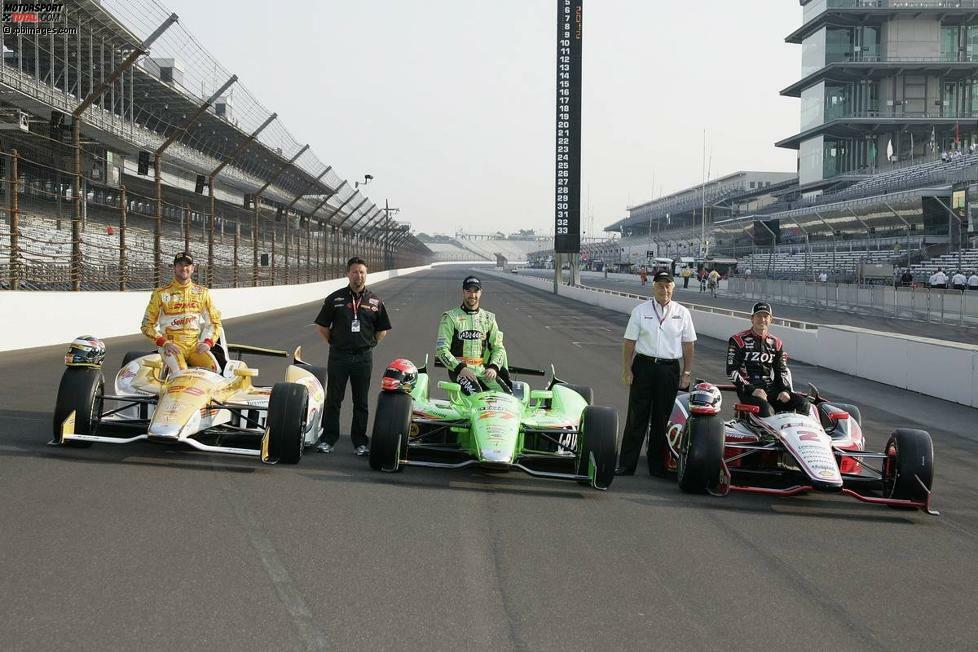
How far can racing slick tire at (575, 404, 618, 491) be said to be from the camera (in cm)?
720

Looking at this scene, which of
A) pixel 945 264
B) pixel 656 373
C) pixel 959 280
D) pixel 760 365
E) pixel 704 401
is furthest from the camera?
pixel 945 264

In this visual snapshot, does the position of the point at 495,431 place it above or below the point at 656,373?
below

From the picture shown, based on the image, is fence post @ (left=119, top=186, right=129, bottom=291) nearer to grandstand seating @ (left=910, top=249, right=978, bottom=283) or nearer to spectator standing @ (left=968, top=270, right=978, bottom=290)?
spectator standing @ (left=968, top=270, right=978, bottom=290)

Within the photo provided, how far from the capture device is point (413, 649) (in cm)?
402

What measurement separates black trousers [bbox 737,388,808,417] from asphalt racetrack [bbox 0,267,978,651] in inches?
31.8

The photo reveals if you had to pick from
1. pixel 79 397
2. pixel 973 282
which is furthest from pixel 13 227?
pixel 973 282

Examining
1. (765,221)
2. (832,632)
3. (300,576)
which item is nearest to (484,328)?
(300,576)

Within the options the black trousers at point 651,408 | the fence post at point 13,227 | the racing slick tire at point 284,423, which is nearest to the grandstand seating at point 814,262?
the fence post at point 13,227

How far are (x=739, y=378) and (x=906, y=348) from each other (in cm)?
864

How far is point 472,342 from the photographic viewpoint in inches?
328

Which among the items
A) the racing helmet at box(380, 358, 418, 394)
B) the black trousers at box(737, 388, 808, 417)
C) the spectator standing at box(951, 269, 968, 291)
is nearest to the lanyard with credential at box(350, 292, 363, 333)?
the racing helmet at box(380, 358, 418, 394)

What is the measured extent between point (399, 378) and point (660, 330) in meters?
2.18

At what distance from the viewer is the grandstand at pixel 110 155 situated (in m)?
19.0

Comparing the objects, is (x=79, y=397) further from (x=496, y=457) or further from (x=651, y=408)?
(x=651, y=408)
